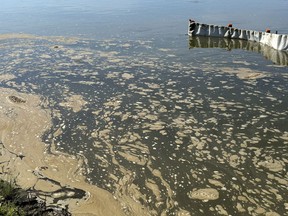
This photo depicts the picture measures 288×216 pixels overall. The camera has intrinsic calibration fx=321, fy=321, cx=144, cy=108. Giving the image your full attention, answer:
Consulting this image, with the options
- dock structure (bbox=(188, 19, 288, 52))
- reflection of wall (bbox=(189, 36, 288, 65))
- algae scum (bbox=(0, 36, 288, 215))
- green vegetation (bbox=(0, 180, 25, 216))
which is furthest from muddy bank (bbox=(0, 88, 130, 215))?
dock structure (bbox=(188, 19, 288, 52))

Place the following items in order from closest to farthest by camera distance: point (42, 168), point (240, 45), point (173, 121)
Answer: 1. point (42, 168)
2. point (173, 121)
3. point (240, 45)

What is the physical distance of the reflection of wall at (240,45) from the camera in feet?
75.3

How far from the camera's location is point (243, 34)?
29.3 meters

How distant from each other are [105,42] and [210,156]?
2239cm

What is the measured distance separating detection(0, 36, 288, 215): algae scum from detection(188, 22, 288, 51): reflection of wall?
4.40 m

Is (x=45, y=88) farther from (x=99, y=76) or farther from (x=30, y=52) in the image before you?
(x=30, y=52)

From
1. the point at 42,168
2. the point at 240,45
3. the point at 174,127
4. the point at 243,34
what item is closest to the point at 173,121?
the point at 174,127

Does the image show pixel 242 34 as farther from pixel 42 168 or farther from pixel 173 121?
pixel 42 168

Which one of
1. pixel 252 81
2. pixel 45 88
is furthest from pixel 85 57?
pixel 252 81

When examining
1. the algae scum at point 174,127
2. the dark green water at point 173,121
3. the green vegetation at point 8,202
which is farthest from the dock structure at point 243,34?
the green vegetation at point 8,202

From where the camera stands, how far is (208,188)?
892 centimetres

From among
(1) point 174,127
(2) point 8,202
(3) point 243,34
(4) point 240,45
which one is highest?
(3) point 243,34

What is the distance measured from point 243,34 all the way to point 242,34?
91 millimetres

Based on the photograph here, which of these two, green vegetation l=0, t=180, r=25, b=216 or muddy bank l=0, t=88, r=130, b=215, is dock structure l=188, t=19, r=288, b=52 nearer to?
muddy bank l=0, t=88, r=130, b=215
